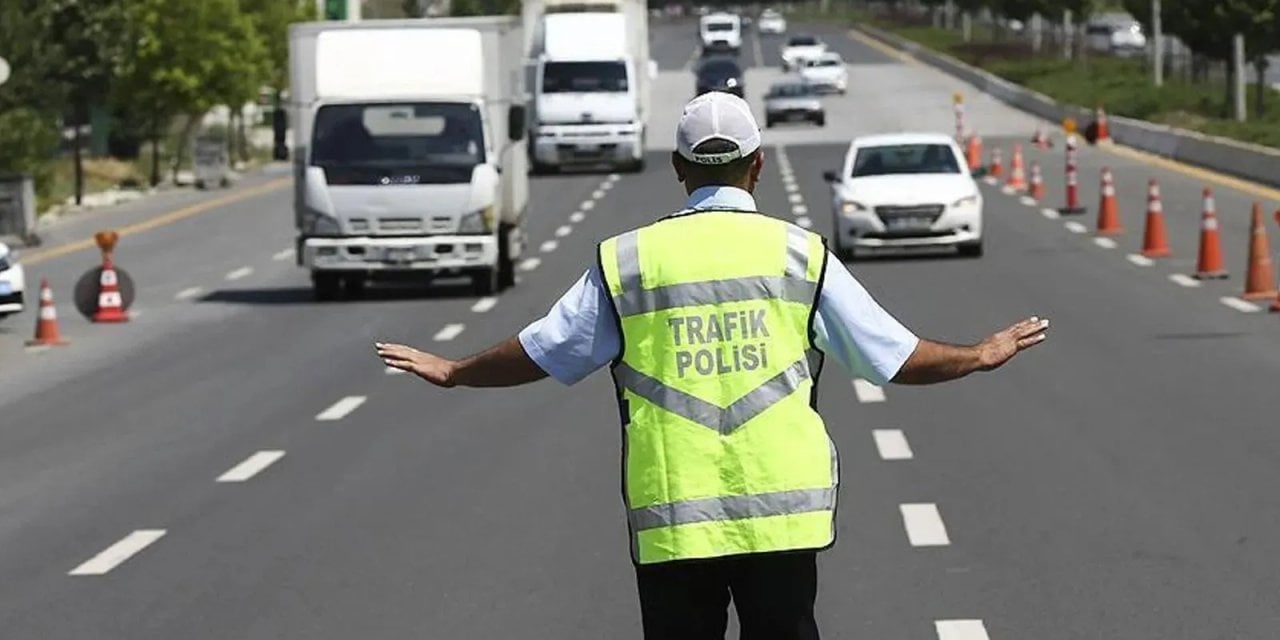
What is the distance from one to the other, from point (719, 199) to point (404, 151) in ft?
75.9

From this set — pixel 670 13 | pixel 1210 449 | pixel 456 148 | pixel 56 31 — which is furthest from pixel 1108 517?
pixel 670 13

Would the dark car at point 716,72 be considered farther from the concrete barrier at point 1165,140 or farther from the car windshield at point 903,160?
the car windshield at point 903,160

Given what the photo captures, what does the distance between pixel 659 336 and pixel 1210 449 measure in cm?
957

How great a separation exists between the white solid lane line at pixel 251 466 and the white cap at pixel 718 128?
9386 mm

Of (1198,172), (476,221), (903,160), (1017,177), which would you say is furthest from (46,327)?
(1198,172)

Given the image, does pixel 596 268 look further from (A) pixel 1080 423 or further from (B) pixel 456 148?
(B) pixel 456 148

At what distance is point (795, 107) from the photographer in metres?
77.4

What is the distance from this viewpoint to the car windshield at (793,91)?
77.9 metres

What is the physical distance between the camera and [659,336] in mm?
5758

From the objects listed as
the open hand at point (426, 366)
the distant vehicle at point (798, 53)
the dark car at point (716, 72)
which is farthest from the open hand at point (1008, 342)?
the distant vehicle at point (798, 53)

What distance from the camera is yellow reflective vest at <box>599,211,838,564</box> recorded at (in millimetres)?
5676

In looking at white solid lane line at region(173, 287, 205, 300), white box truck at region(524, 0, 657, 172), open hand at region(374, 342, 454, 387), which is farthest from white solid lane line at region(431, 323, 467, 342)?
white box truck at region(524, 0, 657, 172)

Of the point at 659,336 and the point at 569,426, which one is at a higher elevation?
the point at 659,336

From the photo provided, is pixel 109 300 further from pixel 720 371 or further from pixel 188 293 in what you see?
pixel 720 371
